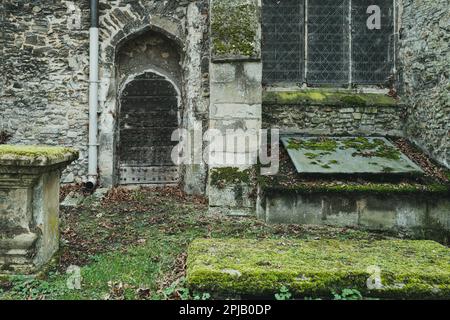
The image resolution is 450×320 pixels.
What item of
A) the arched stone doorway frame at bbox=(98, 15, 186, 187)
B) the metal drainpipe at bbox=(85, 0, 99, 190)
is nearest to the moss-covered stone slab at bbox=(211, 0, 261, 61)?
the arched stone doorway frame at bbox=(98, 15, 186, 187)

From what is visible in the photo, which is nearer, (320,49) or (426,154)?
(426,154)

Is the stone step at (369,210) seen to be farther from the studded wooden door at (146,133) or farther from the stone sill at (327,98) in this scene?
the studded wooden door at (146,133)

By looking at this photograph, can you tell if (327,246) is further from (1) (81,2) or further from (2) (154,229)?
(1) (81,2)

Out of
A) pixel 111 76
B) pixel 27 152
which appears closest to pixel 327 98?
pixel 111 76

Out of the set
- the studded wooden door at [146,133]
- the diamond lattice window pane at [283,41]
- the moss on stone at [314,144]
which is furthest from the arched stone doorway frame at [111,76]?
the moss on stone at [314,144]

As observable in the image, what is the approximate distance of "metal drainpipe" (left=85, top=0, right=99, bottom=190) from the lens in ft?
25.9

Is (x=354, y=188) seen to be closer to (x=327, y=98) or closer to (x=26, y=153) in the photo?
(x=327, y=98)

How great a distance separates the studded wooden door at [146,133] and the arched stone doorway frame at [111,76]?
0.83 feet

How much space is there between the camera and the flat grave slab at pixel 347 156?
6.10 m
